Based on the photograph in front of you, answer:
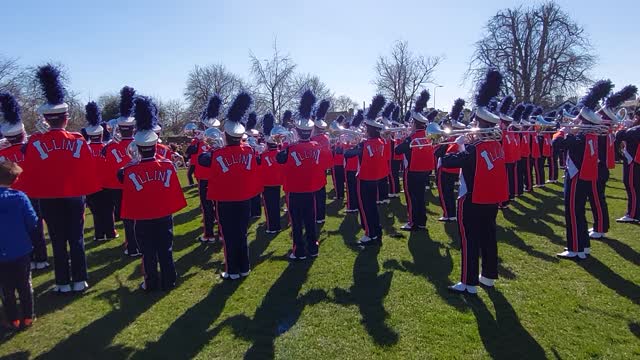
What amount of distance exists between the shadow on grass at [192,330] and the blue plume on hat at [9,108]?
4.59 meters

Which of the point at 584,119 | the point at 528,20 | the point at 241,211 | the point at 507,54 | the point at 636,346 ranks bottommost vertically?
the point at 636,346

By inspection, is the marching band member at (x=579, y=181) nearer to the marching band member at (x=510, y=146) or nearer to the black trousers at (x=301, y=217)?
the marching band member at (x=510, y=146)

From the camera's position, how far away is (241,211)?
614cm

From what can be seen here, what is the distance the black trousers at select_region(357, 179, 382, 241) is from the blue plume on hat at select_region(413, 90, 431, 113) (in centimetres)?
223

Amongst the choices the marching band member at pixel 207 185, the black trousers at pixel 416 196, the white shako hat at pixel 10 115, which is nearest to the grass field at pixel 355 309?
the marching band member at pixel 207 185

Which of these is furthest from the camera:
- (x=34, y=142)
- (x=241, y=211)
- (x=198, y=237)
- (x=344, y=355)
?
(x=198, y=237)

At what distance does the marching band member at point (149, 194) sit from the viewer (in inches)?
217

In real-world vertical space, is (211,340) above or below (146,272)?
below

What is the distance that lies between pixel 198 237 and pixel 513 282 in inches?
233

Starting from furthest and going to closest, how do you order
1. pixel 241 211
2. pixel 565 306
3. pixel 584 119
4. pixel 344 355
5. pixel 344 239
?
pixel 344 239
pixel 584 119
pixel 241 211
pixel 565 306
pixel 344 355

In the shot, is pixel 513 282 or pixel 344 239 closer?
pixel 513 282

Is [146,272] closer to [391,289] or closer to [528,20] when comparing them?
[391,289]

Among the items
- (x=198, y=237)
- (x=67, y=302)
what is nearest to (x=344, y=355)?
(x=67, y=302)

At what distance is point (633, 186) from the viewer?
27.8 feet
